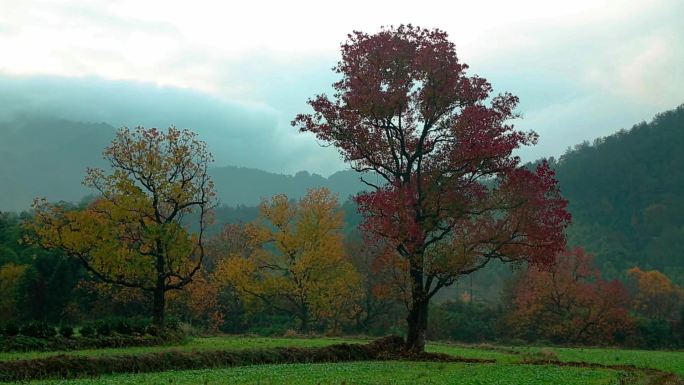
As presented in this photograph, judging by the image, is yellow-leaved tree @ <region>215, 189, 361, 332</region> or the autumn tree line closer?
the autumn tree line

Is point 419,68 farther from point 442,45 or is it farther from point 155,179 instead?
point 155,179

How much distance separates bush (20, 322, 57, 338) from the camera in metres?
26.5

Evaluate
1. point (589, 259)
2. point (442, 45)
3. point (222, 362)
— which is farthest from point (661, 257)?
point (222, 362)

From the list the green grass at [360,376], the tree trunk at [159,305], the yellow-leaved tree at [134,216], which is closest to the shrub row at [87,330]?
the tree trunk at [159,305]

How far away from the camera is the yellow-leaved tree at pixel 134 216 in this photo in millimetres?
36844

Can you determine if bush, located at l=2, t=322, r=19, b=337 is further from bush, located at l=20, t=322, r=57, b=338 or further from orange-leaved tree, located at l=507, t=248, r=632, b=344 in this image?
orange-leaved tree, located at l=507, t=248, r=632, b=344

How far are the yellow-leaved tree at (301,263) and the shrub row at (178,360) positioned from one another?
97.2 ft

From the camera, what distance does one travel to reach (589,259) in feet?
235

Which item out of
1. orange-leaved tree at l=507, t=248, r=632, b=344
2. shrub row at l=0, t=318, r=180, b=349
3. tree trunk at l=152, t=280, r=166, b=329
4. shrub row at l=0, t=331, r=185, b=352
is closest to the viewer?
shrub row at l=0, t=331, r=185, b=352

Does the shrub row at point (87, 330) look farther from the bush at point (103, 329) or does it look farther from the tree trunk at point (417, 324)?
the tree trunk at point (417, 324)

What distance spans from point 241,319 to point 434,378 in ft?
170

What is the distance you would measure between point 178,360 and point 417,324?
39.0 ft

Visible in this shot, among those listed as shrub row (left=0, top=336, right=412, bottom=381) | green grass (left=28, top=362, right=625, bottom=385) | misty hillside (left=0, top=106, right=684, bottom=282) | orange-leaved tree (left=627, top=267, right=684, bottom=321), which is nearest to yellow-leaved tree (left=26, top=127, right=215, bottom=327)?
shrub row (left=0, top=336, right=412, bottom=381)

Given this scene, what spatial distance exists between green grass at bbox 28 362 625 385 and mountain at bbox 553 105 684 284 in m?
106
